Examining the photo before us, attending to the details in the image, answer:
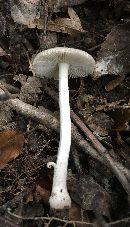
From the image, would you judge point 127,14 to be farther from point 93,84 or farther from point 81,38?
point 93,84

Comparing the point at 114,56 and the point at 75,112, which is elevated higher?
the point at 114,56

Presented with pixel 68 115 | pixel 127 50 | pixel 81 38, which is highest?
pixel 81 38

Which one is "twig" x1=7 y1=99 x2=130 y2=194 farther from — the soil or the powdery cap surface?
the powdery cap surface

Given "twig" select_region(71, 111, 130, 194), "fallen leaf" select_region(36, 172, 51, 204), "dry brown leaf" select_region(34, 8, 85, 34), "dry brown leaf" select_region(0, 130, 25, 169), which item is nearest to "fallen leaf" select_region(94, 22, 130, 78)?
"dry brown leaf" select_region(34, 8, 85, 34)

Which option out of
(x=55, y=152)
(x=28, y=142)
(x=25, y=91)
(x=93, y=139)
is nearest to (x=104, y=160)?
(x=93, y=139)

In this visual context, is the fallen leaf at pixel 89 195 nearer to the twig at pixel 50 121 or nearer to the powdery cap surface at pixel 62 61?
the twig at pixel 50 121

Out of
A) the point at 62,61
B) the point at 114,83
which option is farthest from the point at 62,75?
the point at 114,83

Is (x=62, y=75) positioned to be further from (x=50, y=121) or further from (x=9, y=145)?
(x=9, y=145)
